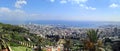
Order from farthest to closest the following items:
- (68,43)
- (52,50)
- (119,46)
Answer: (52,50), (68,43), (119,46)

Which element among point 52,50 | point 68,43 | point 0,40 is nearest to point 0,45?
point 0,40

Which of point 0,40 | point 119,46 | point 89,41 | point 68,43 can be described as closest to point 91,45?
point 89,41

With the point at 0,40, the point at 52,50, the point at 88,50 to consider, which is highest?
the point at 0,40

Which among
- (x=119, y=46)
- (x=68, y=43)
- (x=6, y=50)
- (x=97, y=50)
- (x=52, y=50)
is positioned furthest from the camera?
(x=52, y=50)

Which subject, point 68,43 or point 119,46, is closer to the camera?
point 119,46

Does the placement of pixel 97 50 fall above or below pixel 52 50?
above

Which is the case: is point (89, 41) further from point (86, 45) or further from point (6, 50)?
point (6, 50)

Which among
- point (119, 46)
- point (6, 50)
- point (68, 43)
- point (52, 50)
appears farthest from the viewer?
point (52, 50)

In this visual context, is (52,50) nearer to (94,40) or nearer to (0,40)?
(94,40)

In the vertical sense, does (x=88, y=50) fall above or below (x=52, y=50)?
above
